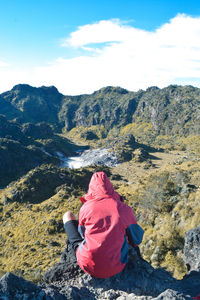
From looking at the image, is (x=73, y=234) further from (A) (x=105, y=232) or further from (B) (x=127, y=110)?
(B) (x=127, y=110)

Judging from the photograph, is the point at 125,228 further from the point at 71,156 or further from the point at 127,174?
the point at 71,156

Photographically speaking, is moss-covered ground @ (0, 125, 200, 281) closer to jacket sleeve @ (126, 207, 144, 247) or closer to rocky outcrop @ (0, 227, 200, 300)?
rocky outcrop @ (0, 227, 200, 300)

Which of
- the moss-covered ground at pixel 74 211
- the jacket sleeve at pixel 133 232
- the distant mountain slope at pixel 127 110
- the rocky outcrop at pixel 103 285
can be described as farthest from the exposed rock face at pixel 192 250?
the distant mountain slope at pixel 127 110

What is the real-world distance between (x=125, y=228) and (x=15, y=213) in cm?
3380

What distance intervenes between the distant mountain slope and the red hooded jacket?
111m

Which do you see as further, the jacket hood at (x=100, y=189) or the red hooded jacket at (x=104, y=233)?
the jacket hood at (x=100, y=189)

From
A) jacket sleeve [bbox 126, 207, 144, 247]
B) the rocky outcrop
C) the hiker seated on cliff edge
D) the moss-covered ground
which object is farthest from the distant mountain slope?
the hiker seated on cliff edge

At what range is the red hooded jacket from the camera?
350cm

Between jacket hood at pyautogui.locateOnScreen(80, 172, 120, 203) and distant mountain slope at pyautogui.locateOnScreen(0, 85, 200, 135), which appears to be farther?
distant mountain slope at pyautogui.locateOnScreen(0, 85, 200, 135)

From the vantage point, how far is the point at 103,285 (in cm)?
395

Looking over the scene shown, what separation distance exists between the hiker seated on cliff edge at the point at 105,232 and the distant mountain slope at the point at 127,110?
11064 cm

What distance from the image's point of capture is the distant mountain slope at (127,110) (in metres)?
123

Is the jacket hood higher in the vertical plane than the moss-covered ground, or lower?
higher

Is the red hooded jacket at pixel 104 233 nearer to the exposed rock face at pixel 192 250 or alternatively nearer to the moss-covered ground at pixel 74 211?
the exposed rock face at pixel 192 250
